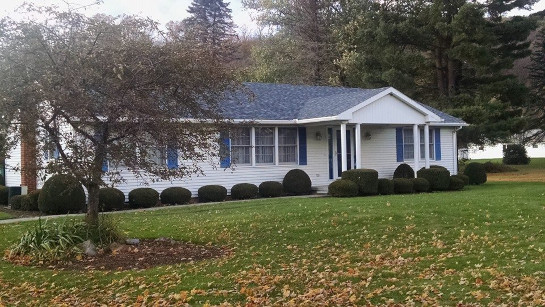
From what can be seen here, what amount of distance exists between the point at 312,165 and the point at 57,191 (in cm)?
969

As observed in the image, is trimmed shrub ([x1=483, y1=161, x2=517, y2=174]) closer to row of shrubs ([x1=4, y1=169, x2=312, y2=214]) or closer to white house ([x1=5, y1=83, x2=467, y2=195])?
white house ([x1=5, y1=83, x2=467, y2=195])

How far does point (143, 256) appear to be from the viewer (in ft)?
32.5

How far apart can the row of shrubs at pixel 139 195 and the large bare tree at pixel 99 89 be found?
557 cm

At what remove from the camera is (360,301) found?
6.58 m

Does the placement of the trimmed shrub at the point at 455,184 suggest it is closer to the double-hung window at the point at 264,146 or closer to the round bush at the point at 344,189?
the round bush at the point at 344,189

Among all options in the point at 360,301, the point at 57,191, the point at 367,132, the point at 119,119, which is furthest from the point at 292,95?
the point at 360,301

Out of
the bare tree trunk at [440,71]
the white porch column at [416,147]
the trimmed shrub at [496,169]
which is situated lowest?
the trimmed shrub at [496,169]

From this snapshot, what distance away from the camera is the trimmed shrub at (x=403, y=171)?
2370cm

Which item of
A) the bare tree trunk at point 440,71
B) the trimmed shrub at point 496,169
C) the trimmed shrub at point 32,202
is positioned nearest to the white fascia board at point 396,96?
the trimmed shrub at point 32,202

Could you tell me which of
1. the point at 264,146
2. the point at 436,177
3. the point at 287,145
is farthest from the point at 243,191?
the point at 436,177

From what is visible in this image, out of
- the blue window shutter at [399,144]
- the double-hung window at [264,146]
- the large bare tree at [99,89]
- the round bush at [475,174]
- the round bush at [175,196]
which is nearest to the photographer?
the large bare tree at [99,89]

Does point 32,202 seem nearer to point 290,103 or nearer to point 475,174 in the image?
point 290,103

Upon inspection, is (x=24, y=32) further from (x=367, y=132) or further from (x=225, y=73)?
(x=367, y=132)

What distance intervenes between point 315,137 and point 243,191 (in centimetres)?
419
